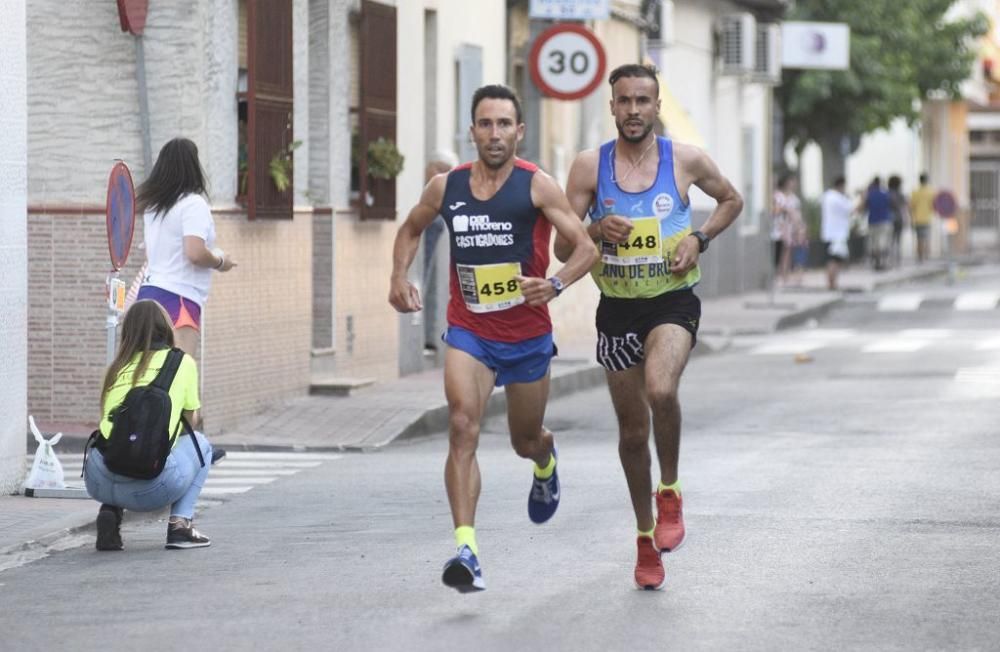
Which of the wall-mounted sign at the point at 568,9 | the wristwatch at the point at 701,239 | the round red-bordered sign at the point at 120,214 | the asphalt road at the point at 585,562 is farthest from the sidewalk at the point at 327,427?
the wristwatch at the point at 701,239

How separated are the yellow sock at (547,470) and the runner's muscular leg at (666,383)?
702mm

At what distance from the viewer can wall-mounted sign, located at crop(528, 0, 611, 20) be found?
22203 millimetres

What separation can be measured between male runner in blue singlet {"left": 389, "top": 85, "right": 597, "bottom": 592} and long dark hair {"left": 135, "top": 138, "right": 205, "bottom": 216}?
159 inches

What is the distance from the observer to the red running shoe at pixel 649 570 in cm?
887

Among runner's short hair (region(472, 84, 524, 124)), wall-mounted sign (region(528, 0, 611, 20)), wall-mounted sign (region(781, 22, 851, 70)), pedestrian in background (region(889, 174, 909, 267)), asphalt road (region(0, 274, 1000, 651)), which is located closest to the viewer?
asphalt road (region(0, 274, 1000, 651))

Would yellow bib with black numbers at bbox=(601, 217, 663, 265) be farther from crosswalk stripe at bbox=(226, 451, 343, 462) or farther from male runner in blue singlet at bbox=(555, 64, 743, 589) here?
crosswalk stripe at bbox=(226, 451, 343, 462)

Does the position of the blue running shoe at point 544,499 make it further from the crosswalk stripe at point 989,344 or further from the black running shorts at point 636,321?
the crosswalk stripe at point 989,344

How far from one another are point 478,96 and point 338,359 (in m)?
9.57

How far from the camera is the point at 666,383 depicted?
29.3ft

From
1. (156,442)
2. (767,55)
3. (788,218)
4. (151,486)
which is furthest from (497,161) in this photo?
(788,218)

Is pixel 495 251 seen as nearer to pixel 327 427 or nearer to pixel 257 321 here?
pixel 327 427

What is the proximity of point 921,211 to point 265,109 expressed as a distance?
1513 inches

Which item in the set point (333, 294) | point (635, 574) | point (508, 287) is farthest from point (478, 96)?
point (333, 294)

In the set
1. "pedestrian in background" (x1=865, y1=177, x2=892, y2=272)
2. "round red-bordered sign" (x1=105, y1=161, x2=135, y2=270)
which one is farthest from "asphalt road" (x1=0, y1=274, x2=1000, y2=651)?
"pedestrian in background" (x1=865, y1=177, x2=892, y2=272)
